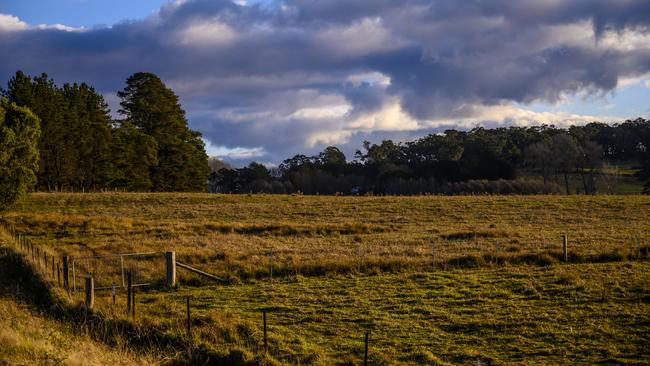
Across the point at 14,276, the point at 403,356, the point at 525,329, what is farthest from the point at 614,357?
the point at 14,276

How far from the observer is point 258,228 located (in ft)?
127

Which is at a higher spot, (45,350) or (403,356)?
(45,350)

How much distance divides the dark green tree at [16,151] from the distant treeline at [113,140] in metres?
9.44

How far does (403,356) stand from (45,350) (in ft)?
24.0

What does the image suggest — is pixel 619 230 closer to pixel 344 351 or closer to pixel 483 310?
pixel 483 310

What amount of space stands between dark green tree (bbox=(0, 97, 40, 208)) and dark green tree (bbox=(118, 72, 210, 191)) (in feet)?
79.9

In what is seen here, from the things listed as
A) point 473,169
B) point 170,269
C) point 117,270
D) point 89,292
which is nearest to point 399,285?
point 170,269

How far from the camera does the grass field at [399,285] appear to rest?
44.4 feet

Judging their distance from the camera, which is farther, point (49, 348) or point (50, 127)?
point (50, 127)

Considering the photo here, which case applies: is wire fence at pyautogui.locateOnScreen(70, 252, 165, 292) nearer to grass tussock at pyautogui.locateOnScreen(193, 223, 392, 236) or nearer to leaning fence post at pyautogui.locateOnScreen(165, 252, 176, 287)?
leaning fence post at pyautogui.locateOnScreen(165, 252, 176, 287)

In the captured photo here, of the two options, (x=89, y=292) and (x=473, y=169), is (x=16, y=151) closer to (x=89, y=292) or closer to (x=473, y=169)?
(x=89, y=292)

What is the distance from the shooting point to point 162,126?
240 ft

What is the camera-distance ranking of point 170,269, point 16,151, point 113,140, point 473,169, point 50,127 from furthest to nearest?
1. point 473,169
2. point 113,140
3. point 50,127
4. point 16,151
5. point 170,269

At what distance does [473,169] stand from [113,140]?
2520 inches
